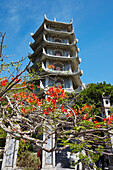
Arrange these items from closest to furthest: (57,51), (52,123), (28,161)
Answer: (52,123)
(28,161)
(57,51)

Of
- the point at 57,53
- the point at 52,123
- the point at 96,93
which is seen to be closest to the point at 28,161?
the point at 52,123

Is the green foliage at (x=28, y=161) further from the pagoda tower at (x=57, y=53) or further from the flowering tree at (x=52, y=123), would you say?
the pagoda tower at (x=57, y=53)

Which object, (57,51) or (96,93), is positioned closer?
(96,93)

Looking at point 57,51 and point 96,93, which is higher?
point 57,51

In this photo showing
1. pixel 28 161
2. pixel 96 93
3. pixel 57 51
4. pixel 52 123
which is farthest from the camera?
pixel 57 51

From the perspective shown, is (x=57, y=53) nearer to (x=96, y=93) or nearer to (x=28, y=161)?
(x=96, y=93)

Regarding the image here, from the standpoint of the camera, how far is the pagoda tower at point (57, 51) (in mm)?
16125

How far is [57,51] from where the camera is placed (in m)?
17.9

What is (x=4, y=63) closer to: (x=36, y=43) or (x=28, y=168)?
(x=28, y=168)

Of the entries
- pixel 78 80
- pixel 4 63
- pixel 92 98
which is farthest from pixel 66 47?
pixel 4 63

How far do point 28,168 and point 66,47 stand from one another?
15.4 m

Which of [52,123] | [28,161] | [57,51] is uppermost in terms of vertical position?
[57,51]

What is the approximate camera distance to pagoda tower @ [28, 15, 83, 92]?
1612 cm

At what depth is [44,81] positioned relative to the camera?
15867mm
